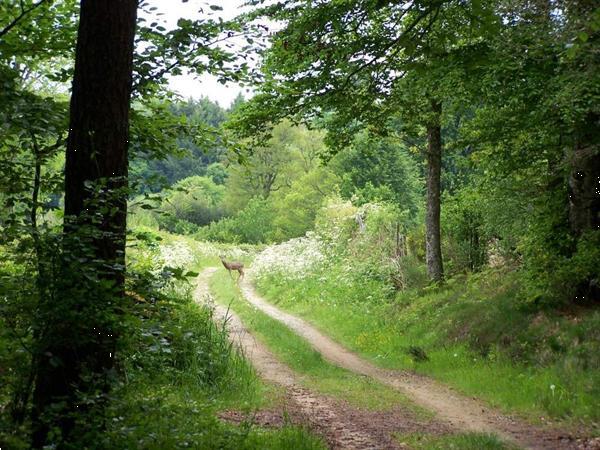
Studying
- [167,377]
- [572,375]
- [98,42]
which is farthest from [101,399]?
[572,375]

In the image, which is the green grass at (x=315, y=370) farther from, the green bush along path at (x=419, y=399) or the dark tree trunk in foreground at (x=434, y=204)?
the dark tree trunk in foreground at (x=434, y=204)

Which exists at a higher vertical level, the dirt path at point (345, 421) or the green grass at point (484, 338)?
the green grass at point (484, 338)

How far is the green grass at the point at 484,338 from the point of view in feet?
29.5

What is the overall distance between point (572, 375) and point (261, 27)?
23.0ft

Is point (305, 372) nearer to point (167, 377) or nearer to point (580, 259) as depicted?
point (167, 377)

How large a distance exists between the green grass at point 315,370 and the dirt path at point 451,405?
42 centimetres

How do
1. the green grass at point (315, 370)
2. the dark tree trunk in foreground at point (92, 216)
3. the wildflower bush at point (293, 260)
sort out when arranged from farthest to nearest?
1. the wildflower bush at point (293, 260)
2. the green grass at point (315, 370)
3. the dark tree trunk in foreground at point (92, 216)

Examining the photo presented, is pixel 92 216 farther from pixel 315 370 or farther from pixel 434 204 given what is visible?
pixel 434 204

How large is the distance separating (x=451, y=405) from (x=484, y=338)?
3.13 metres

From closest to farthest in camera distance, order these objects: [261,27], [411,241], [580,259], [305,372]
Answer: [261,27] → [580,259] → [305,372] → [411,241]

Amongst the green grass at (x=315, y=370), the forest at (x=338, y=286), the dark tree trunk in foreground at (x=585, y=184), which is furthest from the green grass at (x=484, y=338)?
the dark tree trunk in foreground at (x=585, y=184)

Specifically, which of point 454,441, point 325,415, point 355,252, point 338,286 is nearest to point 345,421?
point 325,415

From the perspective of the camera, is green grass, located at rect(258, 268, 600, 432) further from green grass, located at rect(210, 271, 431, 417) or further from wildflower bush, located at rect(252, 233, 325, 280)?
wildflower bush, located at rect(252, 233, 325, 280)

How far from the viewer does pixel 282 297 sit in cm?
2283
